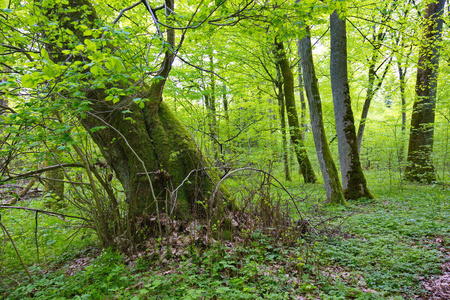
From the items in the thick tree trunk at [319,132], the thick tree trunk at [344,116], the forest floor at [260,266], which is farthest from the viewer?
the thick tree trunk at [344,116]

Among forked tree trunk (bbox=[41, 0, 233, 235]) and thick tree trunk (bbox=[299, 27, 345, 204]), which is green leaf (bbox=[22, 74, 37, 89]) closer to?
forked tree trunk (bbox=[41, 0, 233, 235])

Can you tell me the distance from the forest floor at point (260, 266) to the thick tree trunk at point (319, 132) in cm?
178

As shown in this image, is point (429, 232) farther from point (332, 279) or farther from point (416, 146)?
point (416, 146)

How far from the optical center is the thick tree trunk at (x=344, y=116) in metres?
5.97

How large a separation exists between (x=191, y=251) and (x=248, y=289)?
0.99 metres

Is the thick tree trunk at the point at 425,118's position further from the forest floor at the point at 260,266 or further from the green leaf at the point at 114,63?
the green leaf at the point at 114,63

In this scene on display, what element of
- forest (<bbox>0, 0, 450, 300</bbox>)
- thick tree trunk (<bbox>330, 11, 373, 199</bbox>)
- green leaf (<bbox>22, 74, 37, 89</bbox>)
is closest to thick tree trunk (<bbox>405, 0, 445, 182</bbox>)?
forest (<bbox>0, 0, 450, 300</bbox>)

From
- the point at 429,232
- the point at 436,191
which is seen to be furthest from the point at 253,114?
the point at 429,232

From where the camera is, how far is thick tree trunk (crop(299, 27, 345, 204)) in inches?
229

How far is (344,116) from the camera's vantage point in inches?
238

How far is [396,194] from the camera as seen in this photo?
21.0ft

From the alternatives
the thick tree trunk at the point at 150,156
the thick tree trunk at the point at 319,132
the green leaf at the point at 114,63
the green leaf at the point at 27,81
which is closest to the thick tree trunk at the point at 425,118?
the thick tree trunk at the point at 319,132

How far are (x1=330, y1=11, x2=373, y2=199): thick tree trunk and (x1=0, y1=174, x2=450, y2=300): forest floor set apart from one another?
2025 millimetres

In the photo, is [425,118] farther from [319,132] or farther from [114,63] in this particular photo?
[114,63]
